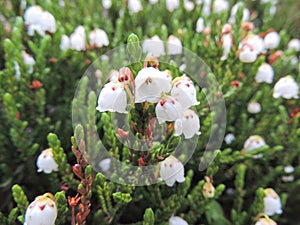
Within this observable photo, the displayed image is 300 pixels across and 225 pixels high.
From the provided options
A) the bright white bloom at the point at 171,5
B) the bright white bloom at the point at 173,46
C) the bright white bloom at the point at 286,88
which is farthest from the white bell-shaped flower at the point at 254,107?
the bright white bloom at the point at 171,5

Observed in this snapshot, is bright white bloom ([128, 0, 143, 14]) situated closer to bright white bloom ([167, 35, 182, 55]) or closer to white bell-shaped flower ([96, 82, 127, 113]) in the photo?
bright white bloom ([167, 35, 182, 55])

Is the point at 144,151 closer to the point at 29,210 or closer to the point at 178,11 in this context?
the point at 29,210

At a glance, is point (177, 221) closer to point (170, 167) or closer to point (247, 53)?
point (170, 167)

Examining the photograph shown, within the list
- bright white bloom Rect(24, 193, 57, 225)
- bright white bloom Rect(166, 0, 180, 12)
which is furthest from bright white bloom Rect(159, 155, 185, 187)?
bright white bloom Rect(166, 0, 180, 12)

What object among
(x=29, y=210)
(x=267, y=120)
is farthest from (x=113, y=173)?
(x=267, y=120)

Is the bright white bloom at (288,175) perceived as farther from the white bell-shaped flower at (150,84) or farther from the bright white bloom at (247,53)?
the white bell-shaped flower at (150,84)
